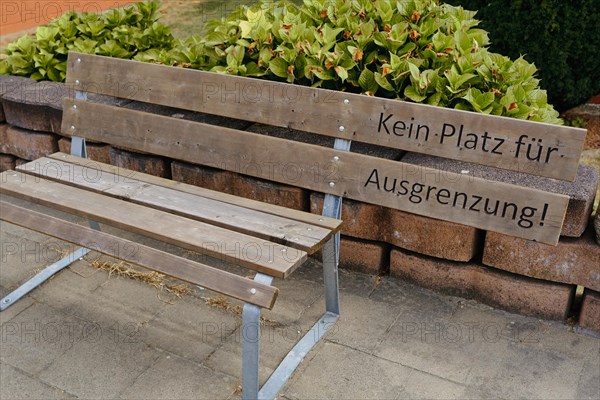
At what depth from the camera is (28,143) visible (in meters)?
3.97

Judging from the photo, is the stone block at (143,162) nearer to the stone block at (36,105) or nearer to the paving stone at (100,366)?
the stone block at (36,105)

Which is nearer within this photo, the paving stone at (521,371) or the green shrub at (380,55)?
the paving stone at (521,371)

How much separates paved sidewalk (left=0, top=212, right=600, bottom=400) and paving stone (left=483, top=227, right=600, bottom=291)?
237mm

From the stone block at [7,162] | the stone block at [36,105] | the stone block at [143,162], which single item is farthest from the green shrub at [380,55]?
the stone block at [7,162]

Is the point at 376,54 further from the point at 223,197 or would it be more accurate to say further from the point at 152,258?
the point at 152,258

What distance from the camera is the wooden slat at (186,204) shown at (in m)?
2.58

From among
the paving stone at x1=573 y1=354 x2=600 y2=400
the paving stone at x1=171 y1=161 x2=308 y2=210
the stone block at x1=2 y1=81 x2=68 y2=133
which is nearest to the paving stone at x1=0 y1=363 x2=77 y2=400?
the paving stone at x1=171 y1=161 x2=308 y2=210

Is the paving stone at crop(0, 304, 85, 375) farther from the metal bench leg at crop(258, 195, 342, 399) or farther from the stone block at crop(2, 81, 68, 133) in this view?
the stone block at crop(2, 81, 68, 133)

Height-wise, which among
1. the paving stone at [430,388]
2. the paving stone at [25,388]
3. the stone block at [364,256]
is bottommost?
the paving stone at [25,388]

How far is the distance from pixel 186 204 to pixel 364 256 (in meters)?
0.89

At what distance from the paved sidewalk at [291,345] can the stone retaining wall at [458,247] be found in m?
0.08

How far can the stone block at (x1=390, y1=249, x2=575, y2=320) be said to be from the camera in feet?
9.36

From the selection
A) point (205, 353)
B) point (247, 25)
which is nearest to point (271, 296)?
point (205, 353)

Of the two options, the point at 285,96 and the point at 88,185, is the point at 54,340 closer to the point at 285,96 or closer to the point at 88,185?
the point at 88,185
